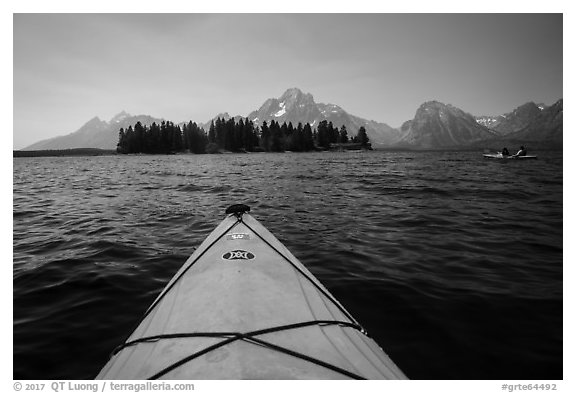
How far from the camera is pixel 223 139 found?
5453 inches

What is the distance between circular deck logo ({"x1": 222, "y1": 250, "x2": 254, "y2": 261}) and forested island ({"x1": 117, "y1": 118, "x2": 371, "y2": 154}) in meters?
130

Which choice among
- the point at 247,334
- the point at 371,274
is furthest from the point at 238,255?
the point at 371,274

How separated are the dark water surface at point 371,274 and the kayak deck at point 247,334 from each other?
48.3 inches

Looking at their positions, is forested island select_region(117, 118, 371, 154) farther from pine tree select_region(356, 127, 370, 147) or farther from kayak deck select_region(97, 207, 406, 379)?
kayak deck select_region(97, 207, 406, 379)

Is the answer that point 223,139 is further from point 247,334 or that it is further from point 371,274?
point 247,334

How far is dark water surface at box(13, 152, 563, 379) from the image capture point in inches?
166

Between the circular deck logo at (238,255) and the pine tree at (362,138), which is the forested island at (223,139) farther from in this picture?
the circular deck logo at (238,255)

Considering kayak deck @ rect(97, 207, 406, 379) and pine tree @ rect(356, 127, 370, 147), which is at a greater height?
pine tree @ rect(356, 127, 370, 147)

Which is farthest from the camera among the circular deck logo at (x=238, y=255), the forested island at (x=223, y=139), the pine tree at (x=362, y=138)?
the pine tree at (x=362, y=138)

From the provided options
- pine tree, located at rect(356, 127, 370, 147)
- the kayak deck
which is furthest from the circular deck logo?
pine tree, located at rect(356, 127, 370, 147)

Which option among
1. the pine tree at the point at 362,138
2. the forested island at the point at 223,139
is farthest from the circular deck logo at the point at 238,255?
the pine tree at the point at 362,138

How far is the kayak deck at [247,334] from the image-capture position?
2719mm
